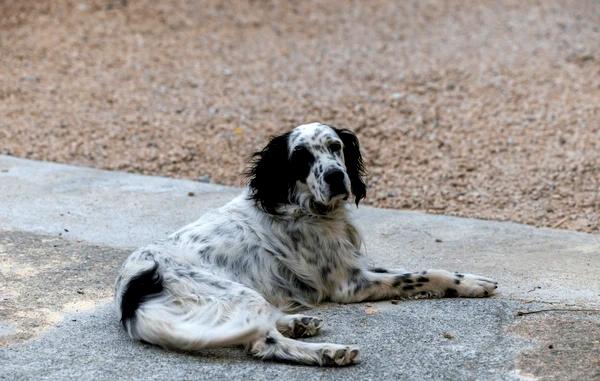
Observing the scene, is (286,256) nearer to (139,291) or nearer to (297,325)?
(297,325)

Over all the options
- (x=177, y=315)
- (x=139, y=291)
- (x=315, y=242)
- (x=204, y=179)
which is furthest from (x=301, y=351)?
(x=204, y=179)

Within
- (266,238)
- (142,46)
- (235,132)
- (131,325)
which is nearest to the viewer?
(131,325)

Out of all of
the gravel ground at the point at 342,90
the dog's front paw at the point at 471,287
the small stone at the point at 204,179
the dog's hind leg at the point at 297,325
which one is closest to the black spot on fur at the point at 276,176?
the dog's hind leg at the point at 297,325

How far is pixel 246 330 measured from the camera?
4430mm

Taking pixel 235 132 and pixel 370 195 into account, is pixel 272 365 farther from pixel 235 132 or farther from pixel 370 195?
pixel 235 132

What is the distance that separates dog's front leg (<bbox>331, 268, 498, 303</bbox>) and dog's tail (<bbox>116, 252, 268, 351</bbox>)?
0.88 metres

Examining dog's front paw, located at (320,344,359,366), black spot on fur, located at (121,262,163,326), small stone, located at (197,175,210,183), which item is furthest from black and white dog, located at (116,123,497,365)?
small stone, located at (197,175,210,183)

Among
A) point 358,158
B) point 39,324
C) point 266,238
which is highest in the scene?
point 358,158

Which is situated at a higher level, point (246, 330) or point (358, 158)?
point (358, 158)

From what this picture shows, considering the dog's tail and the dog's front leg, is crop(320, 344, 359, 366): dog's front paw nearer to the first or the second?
the dog's tail

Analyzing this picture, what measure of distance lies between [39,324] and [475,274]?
237 cm

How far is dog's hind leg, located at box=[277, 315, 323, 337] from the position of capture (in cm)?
464

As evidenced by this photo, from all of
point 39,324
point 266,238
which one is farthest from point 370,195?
point 39,324

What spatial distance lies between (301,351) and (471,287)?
127cm
